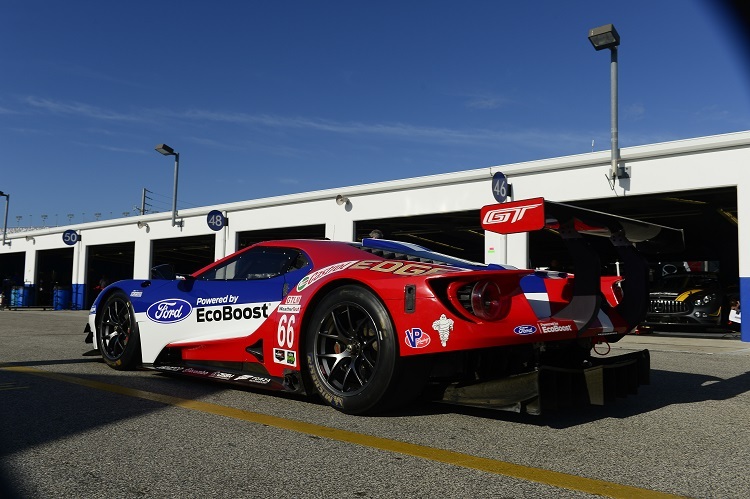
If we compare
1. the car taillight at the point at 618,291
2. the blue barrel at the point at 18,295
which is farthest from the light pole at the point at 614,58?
the blue barrel at the point at 18,295

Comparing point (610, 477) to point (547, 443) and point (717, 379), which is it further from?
point (717, 379)

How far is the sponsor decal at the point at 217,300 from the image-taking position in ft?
14.7

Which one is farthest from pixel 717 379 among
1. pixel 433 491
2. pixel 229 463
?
pixel 229 463

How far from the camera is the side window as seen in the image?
434 cm

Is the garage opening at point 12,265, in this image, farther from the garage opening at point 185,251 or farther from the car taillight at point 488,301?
the car taillight at point 488,301

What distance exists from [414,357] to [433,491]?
1113 mm

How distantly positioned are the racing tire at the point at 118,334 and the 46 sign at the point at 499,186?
9843 millimetres

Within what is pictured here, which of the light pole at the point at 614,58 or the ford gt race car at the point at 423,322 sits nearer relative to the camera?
the ford gt race car at the point at 423,322

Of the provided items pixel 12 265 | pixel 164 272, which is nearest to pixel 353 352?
pixel 164 272

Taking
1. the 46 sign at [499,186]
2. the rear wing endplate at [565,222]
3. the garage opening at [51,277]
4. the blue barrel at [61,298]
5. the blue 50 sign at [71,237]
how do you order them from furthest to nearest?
the garage opening at [51,277]
the blue 50 sign at [71,237]
the blue barrel at [61,298]
the 46 sign at [499,186]
the rear wing endplate at [565,222]

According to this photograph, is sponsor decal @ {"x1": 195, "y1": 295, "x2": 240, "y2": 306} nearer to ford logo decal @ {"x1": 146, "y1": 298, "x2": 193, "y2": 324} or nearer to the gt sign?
ford logo decal @ {"x1": 146, "y1": 298, "x2": 193, "y2": 324}

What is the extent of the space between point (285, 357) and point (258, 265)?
959mm

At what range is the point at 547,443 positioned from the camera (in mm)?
3023

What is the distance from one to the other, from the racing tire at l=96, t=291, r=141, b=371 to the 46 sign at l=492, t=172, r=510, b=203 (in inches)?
388
